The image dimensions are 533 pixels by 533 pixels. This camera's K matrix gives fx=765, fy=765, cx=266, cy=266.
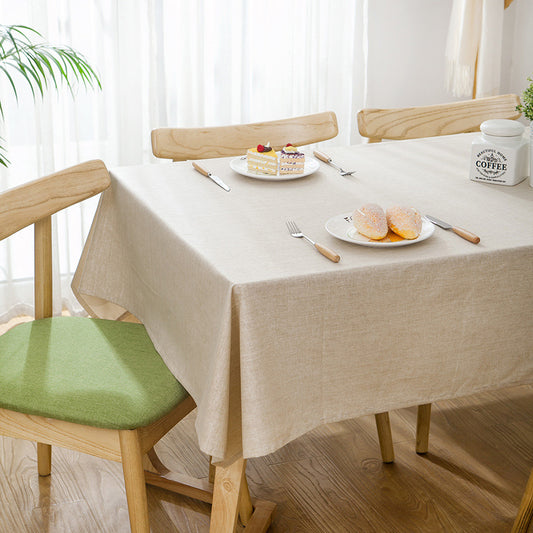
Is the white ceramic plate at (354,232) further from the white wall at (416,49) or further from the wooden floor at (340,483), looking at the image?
the white wall at (416,49)

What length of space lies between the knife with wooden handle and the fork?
0.78 feet

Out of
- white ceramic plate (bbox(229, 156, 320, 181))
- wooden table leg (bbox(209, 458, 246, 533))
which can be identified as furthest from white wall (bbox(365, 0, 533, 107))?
wooden table leg (bbox(209, 458, 246, 533))

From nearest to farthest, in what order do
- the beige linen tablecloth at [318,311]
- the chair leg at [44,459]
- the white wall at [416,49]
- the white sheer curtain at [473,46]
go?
the beige linen tablecloth at [318,311], the chair leg at [44,459], the white sheer curtain at [473,46], the white wall at [416,49]

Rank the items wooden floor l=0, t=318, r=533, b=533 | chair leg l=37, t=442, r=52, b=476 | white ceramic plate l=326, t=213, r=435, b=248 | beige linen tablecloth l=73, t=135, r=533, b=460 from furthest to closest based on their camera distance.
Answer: chair leg l=37, t=442, r=52, b=476
wooden floor l=0, t=318, r=533, b=533
white ceramic plate l=326, t=213, r=435, b=248
beige linen tablecloth l=73, t=135, r=533, b=460

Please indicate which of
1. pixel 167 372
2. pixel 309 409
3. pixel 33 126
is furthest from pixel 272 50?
pixel 309 409

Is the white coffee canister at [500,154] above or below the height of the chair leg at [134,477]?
above

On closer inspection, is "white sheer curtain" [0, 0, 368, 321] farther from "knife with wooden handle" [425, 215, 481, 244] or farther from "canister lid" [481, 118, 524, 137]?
"knife with wooden handle" [425, 215, 481, 244]

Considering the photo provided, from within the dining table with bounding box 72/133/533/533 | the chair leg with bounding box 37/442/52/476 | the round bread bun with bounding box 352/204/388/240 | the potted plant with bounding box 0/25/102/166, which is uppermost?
the potted plant with bounding box 0/25/102/166

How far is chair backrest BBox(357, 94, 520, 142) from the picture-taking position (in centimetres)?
228

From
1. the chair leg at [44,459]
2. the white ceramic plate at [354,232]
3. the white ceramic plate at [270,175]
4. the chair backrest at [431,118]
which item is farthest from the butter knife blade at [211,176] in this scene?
the chair leg at [44,459]

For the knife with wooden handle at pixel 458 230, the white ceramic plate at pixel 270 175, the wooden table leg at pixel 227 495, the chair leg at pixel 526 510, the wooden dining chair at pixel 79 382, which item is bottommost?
the chair leg at pixel 526 510

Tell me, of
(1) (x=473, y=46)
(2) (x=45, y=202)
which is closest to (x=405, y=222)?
(2) (x=45, y=202)

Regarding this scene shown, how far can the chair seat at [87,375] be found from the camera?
4.39ft

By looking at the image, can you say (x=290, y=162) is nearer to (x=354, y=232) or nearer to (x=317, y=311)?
(x=354, y=232)
